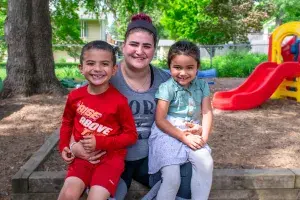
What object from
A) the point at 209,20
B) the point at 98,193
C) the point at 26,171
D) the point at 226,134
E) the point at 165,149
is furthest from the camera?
the point at 209,20

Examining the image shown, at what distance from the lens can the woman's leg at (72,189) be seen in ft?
7.36

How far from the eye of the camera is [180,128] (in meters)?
2.55

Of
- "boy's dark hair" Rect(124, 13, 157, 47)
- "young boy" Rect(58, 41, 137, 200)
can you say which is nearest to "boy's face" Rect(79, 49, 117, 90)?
"young boy" Rect(58, 41, 137, 200)

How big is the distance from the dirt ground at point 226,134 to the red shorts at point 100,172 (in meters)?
1.25

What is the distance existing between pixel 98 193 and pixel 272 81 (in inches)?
220

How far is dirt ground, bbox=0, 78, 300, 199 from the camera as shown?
384 cm

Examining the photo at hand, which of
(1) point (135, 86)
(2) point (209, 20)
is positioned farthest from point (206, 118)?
A: (2) point (209, 20)

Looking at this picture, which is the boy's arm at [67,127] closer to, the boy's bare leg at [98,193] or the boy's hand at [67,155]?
the boy's hand at [67,155]

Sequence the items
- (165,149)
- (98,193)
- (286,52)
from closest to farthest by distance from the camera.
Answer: (98,193) < (165,149) < (286,52)

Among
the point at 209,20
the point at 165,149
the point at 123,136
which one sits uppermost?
the point at 209,20

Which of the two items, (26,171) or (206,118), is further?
(26,171)

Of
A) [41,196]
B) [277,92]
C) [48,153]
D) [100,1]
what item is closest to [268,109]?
[277,92]

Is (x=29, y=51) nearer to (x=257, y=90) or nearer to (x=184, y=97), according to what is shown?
(x=257, y=90)

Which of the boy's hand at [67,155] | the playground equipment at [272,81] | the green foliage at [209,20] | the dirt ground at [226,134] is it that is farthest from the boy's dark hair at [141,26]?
the green foliage at [209,20]
